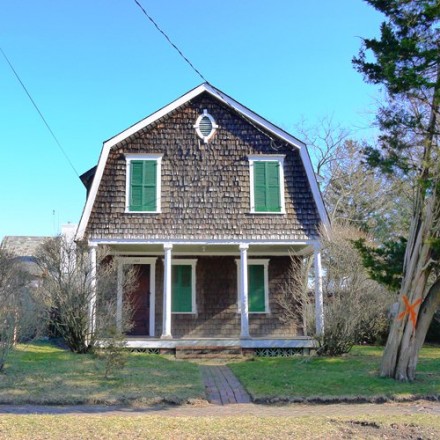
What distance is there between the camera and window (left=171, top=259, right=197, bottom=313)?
17234 millimetres

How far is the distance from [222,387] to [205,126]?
9069mm

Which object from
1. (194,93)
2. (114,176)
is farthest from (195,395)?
(194,93)

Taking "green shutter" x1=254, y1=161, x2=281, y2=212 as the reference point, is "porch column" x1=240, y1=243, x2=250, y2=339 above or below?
below

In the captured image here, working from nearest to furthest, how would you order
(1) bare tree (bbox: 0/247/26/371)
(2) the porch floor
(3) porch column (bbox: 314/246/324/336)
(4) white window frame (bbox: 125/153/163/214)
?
(1) bare tree (bbox: 0/247/26/371) < (3) porch column (bbox: 314/246/324/336) < (2) the porch floor < (4) white window frame (bbox: 125/153/163/214)

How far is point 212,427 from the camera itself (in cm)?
636

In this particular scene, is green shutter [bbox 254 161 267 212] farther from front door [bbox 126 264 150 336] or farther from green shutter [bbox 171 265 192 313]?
front door [bbox 126 264 150 336]

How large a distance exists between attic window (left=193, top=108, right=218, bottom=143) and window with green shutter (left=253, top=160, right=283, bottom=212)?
1674 millimetres

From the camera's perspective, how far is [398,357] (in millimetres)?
10023

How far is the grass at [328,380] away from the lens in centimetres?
869

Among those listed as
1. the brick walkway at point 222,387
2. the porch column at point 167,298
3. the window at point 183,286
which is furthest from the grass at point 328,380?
the window at point 183,286

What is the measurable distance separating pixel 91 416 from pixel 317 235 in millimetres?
10008

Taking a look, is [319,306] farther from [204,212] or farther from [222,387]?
[222,387]

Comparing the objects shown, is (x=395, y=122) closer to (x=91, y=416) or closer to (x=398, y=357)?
(x=398, y=357)

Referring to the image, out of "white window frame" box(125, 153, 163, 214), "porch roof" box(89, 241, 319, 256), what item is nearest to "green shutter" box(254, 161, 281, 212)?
"porch roof" box(89, 241, 319, 256)
